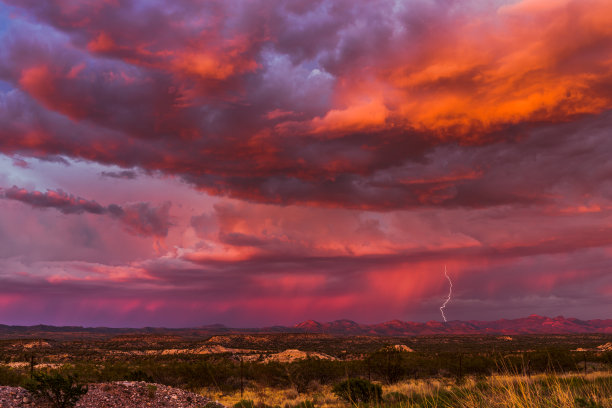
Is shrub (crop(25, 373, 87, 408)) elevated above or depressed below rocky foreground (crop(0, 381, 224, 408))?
above

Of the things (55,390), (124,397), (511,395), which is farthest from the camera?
(124,397)

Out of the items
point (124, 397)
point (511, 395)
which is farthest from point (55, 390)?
point (511, 395)

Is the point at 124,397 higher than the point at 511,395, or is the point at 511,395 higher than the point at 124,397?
the point at 511,395

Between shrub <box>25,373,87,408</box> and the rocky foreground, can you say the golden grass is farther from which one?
shrub <box>25,373,87,408</box>

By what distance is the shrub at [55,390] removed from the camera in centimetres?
1884

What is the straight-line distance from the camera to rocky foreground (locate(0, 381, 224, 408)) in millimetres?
18834

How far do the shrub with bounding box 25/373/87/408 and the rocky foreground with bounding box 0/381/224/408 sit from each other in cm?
37

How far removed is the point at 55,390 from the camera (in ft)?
62.1

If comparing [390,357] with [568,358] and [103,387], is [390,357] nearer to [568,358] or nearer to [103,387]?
[568,358]

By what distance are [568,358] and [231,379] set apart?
1345 inches

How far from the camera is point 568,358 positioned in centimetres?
4603

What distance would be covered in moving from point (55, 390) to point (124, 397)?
3.64 metres

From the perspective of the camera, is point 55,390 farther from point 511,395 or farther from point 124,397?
point 511,395

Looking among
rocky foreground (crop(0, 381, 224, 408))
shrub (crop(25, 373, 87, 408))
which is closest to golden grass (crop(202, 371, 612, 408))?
rocky foreground (crop(0, 381, 224, 408))
